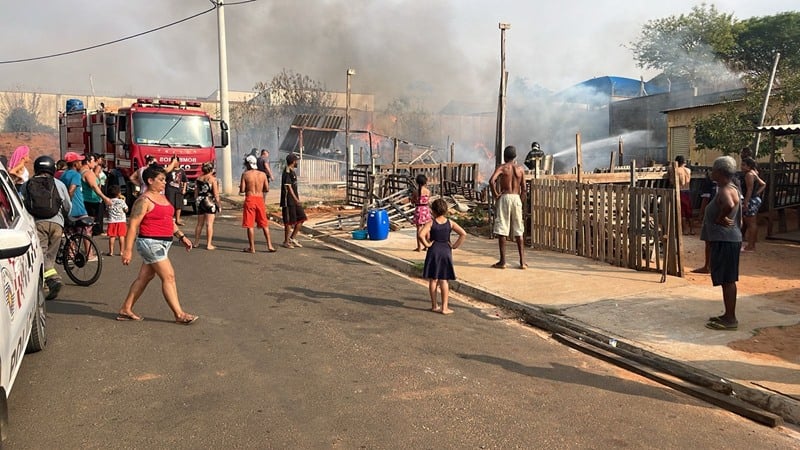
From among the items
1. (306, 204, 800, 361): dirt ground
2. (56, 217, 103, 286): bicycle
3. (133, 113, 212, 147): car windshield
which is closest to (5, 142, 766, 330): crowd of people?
(56, 217, 103, 286): bicycle

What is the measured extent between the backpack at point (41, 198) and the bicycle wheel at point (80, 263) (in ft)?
4.07

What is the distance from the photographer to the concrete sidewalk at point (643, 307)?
4578 millimetres

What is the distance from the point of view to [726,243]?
18.4 ft

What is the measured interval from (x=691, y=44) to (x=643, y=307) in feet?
120

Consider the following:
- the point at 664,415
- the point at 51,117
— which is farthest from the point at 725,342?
the point at 51,117

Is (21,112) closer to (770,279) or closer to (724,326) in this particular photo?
(770,279)

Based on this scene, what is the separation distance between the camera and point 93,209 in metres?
10.3

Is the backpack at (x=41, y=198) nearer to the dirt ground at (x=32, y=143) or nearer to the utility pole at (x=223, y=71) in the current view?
the utility pole at (x=223, y=71)

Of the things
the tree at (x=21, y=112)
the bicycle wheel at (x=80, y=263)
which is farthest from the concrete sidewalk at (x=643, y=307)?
the tree at (x=21, y=112)

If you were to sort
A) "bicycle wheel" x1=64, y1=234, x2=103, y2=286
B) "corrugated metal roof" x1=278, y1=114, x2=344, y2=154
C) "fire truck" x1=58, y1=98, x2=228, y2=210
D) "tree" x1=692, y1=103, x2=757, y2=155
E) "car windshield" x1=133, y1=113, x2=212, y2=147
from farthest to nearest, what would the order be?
"corrugated metal roof" x1=278, y1=114, x2=344, y2=154, "tree" x1=692, y1=103, x2=757, y2=155, "car windshield" x1=133, y1=113, x2=212, y2=147, "fire truck" x1=58, y1=98, x2=228, y2=210, "bicycle wheel" x1=64, y1=234, x2=103, y2=286

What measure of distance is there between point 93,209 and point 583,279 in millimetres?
7893

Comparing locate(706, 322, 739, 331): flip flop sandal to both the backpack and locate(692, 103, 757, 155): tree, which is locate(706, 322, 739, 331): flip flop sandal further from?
locate(692, 103, 757, 155): tree

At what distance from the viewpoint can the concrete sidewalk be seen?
15.0ft

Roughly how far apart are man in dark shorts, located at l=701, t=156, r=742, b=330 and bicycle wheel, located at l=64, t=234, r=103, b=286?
688cm
